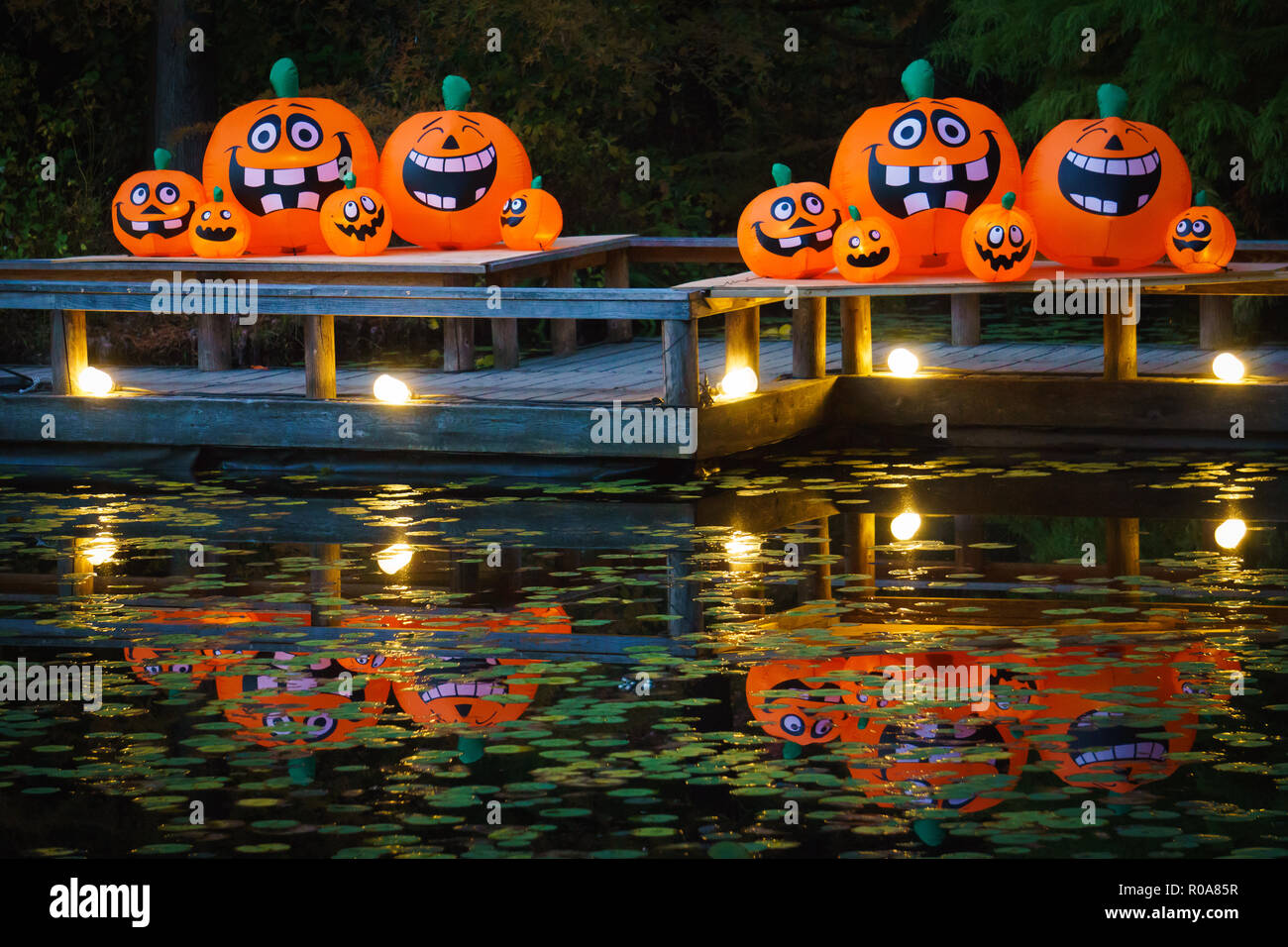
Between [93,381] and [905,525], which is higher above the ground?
[93,381]

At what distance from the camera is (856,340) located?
11922 millimetres

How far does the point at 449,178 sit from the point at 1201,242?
4282mm

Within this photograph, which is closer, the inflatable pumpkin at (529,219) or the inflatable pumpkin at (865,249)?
the inflatable pumpkin at (865,249)

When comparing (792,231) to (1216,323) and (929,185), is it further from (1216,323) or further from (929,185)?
(1216,323)

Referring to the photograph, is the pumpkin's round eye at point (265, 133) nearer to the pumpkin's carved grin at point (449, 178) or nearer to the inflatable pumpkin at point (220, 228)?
the inflatable pumpkin at point (220, 228)

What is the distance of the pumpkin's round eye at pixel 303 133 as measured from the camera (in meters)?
12.3

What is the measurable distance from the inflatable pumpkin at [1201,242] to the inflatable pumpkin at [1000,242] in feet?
2.64

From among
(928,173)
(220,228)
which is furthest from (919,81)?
(220,228)

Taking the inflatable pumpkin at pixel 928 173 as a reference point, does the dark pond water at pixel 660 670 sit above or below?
below

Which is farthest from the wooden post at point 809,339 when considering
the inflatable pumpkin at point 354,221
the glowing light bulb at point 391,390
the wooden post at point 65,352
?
the wooden post at point 65,352

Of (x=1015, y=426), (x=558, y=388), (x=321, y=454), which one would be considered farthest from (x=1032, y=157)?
(x=321, y=454)

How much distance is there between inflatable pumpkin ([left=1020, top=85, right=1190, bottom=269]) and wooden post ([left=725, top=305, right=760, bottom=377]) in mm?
1640

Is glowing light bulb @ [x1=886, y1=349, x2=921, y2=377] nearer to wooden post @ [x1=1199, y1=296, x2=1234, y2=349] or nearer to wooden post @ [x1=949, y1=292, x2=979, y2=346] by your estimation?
wooden post @ [x1=949, y1=292, x2=979, y2=346]

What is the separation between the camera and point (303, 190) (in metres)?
12.4
